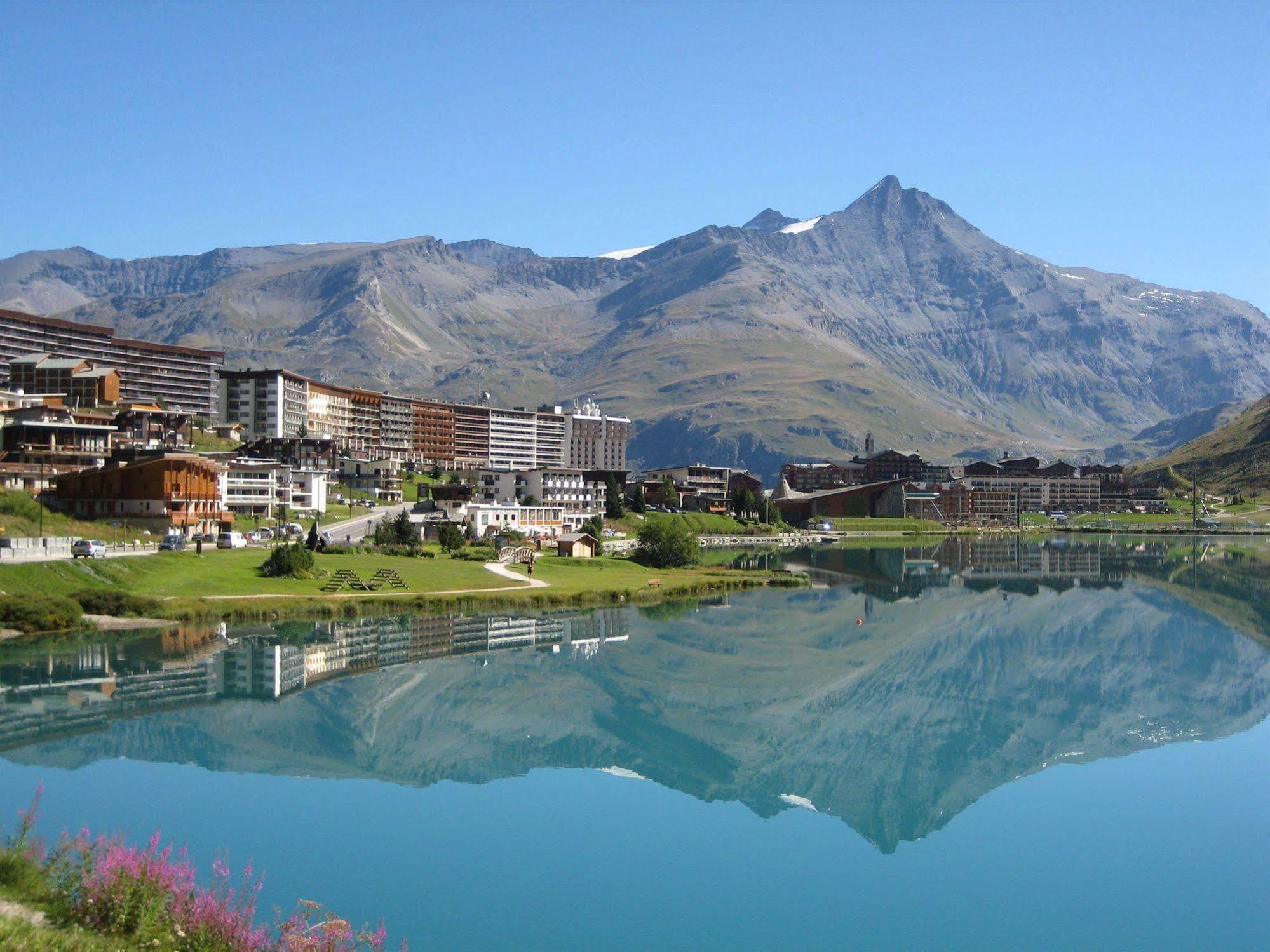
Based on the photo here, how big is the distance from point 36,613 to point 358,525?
43.7 m

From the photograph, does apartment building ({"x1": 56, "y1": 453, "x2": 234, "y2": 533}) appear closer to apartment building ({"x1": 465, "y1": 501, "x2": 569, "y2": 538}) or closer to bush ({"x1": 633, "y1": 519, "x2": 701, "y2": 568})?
apartment building ({"x1": 465, "y1": 501, "x2": 569, "y2": 538})

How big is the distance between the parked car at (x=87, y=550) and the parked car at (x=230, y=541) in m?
11.6

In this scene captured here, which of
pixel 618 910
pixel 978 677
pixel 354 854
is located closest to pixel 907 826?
pixel 618 910

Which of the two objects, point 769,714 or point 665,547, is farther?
point 665,547

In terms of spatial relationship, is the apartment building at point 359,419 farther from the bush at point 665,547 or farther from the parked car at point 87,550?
the parked car at point 87,550

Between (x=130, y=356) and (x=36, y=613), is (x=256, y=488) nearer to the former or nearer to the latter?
(x=36, y=613)

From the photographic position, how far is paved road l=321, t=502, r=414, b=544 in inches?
3497

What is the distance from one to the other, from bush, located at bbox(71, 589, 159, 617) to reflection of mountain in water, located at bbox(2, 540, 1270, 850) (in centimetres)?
1472

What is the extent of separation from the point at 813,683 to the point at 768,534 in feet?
343

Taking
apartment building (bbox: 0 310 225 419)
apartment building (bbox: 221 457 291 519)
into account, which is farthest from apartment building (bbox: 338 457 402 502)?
apartment building (bbox: 0 310 225 419)

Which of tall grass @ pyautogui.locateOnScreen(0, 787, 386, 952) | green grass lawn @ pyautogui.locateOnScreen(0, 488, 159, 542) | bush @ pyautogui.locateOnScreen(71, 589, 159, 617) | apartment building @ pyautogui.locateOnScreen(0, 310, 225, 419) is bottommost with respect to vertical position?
tall grass @ pyautogui.locateOnScreen(0, 787, 386, 952)

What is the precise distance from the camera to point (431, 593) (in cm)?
6700

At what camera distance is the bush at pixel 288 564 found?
65688mm

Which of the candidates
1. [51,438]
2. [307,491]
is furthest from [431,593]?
[51,438]
